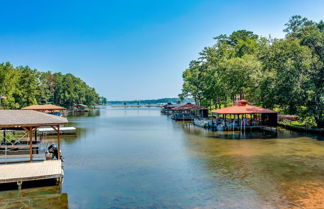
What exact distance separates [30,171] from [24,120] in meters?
Answer: 2.58

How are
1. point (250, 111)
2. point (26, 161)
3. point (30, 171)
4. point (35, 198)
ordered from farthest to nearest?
point (250, 111) → point (26, 161) → point (30, 171) → point (35, 198)

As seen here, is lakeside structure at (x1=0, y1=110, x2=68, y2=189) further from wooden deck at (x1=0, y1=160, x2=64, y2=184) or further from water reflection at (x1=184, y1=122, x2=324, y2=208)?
water reflection at (x1=184, y1=122, x2=324, y2=208)

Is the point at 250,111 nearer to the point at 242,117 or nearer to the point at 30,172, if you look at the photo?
the point at 242,117

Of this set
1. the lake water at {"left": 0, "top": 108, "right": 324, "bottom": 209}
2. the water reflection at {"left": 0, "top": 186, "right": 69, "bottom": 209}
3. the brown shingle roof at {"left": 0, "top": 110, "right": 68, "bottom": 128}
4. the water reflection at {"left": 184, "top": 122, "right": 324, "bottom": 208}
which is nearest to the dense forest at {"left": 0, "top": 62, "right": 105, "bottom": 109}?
the brown shingle roof at {"left": 0, "top": 110, "right": 68, "bottom": 128}

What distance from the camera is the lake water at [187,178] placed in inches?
405

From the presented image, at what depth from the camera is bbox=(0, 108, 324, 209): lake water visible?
33.7 ft

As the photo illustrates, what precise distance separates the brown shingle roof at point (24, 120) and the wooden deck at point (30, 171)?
6.56 ft

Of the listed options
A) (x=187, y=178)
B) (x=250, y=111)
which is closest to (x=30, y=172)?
(x=187, y=178)

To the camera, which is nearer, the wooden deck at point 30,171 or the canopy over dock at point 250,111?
the wooden deck at point 30,171

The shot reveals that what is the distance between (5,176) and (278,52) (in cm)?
2806

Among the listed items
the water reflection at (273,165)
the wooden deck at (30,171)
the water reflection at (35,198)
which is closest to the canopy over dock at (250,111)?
the water reflection at (273,165)

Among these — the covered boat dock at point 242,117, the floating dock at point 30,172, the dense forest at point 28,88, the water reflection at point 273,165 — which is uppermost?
the dense forest at point 28,88

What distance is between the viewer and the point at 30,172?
11.9 meters

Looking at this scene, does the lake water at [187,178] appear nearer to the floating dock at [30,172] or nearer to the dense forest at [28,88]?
the floating dock at [30,172]
